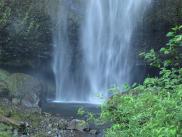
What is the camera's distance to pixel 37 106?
40.8 feet

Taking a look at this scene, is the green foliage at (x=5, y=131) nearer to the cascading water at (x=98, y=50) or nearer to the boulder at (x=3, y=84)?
the boulder at (x=3, y=84)

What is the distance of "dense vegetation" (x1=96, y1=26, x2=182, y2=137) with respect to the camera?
3.84 m

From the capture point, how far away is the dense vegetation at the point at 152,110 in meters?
3.84

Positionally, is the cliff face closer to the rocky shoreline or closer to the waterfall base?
the waterfall base

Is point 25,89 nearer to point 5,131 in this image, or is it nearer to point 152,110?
point 5,131

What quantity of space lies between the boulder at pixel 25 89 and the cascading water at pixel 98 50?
1.69m

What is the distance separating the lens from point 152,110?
4215mm

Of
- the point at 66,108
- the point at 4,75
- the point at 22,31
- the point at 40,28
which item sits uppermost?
the point at 40,28

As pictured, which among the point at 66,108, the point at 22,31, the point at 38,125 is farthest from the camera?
the point at 22,31

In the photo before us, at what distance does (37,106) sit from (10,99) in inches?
30.8

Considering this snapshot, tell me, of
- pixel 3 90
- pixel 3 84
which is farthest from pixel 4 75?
pixel 3 90

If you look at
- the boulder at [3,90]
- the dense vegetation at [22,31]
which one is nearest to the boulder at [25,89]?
the boulder at [3,90]

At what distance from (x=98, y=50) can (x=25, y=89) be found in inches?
151

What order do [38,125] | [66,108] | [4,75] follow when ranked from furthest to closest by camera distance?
[4,75] → [66,108] → [38,125]
